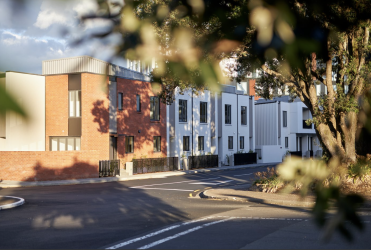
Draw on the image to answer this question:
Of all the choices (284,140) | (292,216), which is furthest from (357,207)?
(284,140)

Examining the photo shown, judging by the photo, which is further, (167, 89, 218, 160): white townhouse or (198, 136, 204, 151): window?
(198, 136, 204, 151): window

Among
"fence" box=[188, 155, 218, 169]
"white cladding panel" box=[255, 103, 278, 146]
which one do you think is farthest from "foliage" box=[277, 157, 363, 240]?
"white cladding panel" box=[255, 103, 278, 146]

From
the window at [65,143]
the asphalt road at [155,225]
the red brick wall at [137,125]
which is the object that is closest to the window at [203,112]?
the red brick wall at [137,125]

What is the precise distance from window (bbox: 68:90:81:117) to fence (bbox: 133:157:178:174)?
567 cm

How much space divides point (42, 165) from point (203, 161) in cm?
1782

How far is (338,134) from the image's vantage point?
57.7 feet

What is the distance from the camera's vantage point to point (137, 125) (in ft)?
122

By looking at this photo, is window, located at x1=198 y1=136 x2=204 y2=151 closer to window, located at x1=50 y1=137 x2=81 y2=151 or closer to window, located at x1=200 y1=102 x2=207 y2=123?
window, located at x1=200 y1=102 x2=207 y2=123

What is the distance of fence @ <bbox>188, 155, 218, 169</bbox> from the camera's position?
133 ft

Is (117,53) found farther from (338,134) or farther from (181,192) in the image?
(181,192)

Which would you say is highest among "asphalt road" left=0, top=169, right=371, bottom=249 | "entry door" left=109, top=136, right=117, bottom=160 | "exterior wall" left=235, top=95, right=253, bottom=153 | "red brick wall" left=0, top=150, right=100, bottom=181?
"exterior wall" left=235, top=95, right=253, bottom=153

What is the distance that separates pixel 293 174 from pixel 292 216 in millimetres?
11682

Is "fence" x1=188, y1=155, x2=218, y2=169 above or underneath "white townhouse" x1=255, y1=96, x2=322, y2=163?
underneath

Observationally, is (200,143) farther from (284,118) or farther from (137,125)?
(284,118)
